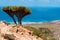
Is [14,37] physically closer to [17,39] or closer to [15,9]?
[17,39]

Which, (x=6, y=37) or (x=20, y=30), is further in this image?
(x=20, y=30)

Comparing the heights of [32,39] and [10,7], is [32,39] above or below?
below

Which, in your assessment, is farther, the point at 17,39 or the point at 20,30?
the point at 20,30

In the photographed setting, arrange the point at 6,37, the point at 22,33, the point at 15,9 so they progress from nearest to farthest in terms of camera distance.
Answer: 1. the point at 6,37
2. the point at 22,33
3. the point at 15,9

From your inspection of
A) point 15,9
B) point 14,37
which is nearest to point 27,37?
point 14,37

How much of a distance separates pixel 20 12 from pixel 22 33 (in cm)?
2516

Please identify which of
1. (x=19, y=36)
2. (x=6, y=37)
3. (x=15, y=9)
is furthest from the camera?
(x=15, y=9)

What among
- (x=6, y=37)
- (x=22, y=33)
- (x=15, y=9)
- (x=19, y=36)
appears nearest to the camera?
(x=6, y=37)

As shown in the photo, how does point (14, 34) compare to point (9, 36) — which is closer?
point (9, 36)

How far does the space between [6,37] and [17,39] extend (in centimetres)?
77

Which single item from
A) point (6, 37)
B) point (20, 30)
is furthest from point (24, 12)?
point (6, 37)

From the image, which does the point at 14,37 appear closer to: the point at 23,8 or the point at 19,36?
the point at 19,36

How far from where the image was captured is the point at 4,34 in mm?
15414

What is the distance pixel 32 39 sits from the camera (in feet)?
54.4
